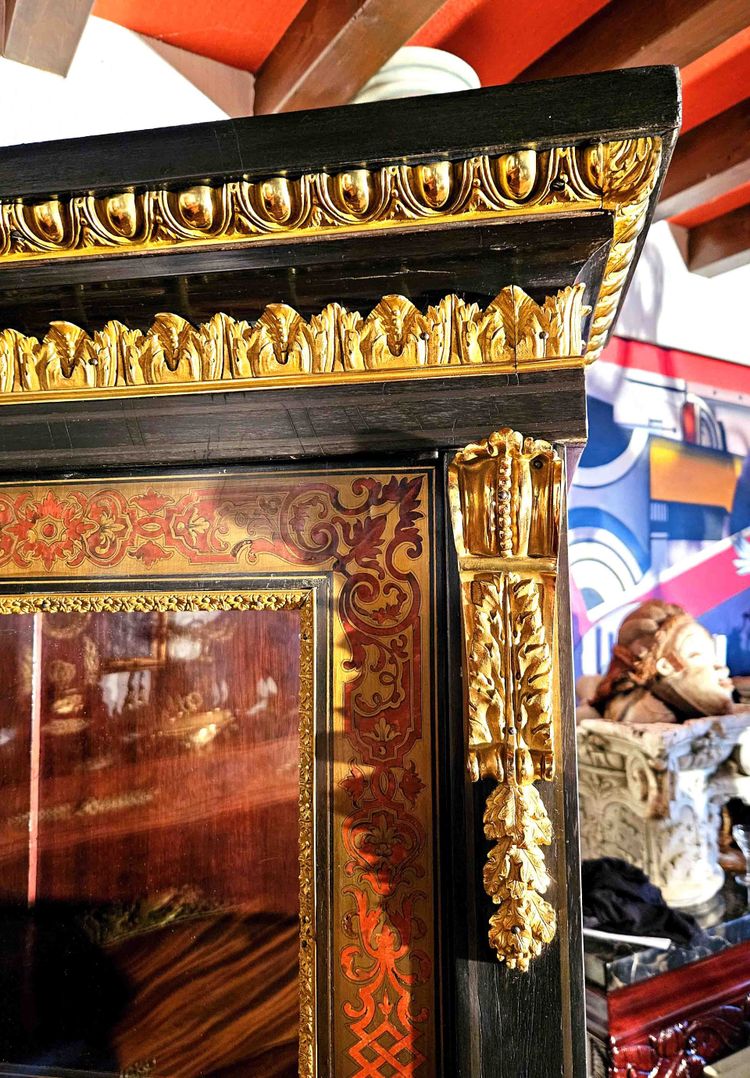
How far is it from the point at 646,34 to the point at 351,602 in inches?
49.6

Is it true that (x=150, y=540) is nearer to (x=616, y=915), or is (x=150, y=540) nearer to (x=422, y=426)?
(x=422, y=426)

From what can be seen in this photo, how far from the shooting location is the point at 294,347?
0.66 m

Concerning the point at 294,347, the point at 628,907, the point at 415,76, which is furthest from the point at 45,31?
the point at 628,907

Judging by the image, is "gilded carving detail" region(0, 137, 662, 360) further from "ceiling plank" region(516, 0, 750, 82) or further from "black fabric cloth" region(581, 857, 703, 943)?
"black fabric cloth" region(581, 857, 703, 943)

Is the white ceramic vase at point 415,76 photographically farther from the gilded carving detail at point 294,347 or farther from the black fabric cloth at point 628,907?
the black fabric cloth at point 628,907

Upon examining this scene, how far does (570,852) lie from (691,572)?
225 cm

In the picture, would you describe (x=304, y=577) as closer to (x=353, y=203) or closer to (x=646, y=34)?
(x=353, y=203)

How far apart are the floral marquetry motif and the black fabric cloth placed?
4.67 feet

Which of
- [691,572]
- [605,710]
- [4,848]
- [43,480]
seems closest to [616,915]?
[605,710]

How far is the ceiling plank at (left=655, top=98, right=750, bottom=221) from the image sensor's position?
187cm

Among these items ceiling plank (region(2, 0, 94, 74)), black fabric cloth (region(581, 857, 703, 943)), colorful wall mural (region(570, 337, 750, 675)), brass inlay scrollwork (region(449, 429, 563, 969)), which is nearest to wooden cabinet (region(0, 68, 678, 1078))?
brass inlay scrollwork (region(449, 429, 563, 969))

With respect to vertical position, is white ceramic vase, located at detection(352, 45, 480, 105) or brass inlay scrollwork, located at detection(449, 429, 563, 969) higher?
white ceramic vase, located at detection(352, 45, 480, 105)

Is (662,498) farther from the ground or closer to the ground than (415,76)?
closer to the ground

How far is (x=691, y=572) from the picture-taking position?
265 cm
